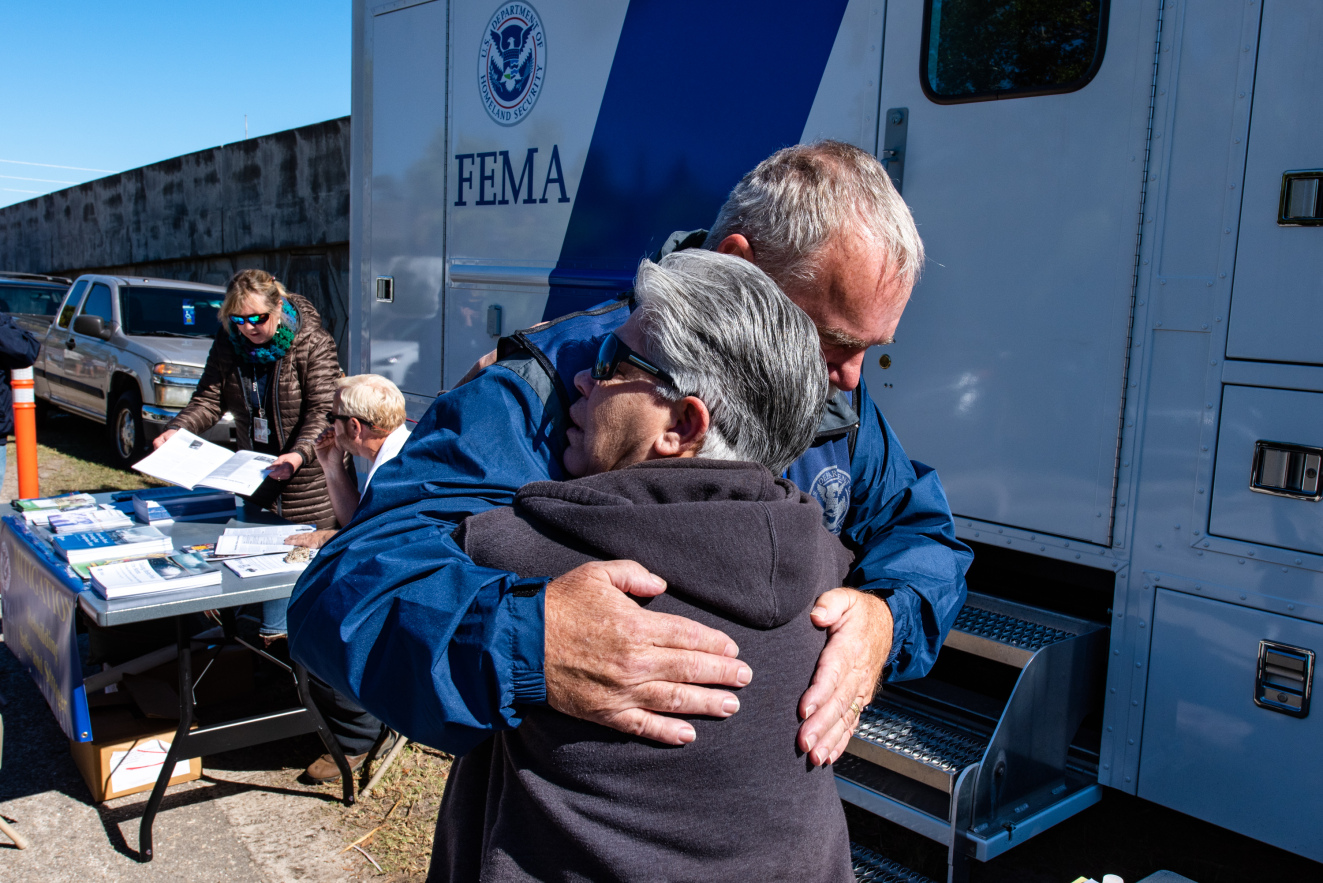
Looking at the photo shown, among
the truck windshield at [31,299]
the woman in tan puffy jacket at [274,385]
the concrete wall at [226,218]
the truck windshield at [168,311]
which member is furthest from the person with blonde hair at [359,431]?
the truck windshield at [31,299]

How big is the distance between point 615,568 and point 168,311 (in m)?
9.15

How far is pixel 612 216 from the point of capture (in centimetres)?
352

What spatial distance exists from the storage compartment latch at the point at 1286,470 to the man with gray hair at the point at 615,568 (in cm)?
96

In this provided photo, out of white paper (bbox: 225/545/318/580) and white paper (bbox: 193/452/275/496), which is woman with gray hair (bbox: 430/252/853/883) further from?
white paper (bbox: 193/452/275/496)

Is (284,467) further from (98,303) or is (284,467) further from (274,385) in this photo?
(98,303)

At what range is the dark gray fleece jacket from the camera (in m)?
0.97

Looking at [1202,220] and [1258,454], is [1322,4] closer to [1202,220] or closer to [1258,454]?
[1202,220]

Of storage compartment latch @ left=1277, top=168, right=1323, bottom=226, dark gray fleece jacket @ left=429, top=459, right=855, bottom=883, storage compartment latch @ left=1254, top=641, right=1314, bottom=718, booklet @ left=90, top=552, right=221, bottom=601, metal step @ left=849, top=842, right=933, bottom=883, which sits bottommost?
metal step @ left=849, top=842, right=933, bottom=883

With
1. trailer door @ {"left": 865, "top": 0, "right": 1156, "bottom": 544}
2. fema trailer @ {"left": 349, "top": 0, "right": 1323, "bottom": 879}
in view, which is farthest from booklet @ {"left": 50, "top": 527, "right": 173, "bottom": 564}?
trailer door @ {"left": 865, "top": 0, "right": 1156, "bottom": 544}

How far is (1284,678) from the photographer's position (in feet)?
7.02

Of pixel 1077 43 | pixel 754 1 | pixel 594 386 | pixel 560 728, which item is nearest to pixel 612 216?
pixel 754 1

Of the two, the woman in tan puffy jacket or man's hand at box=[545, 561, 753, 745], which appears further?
the woman in tan puffy jacket

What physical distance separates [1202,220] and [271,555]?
9.25ft

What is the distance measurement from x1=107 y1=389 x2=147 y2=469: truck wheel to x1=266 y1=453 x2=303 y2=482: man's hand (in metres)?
5.02
